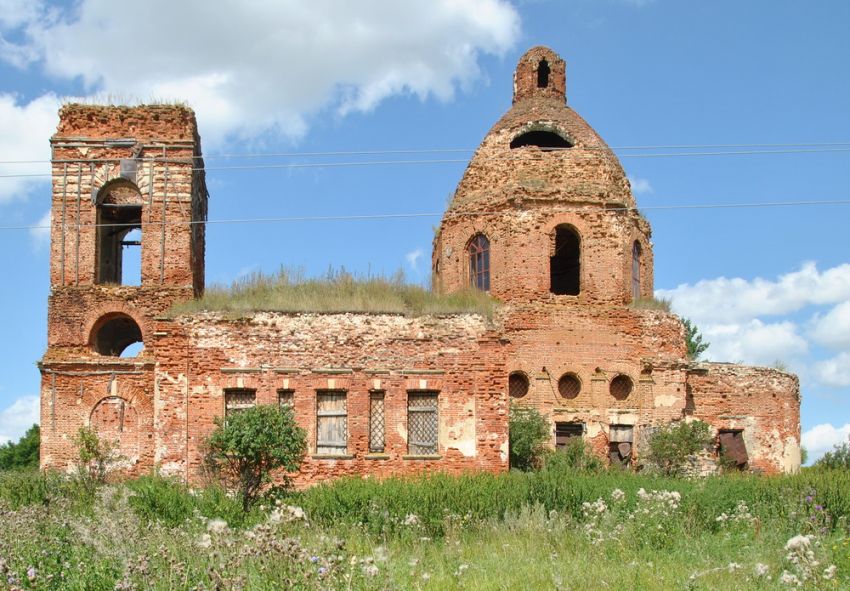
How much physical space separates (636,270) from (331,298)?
11.8 m

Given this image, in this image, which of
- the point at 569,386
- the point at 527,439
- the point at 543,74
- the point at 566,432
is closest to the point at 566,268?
the point at 569,386

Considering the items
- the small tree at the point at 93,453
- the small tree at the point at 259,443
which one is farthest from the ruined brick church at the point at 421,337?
the small tree at the point at 259,443

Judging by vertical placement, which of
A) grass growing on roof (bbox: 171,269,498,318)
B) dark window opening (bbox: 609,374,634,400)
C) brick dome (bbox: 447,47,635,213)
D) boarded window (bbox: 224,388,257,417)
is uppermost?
brick dome (bbox: 447,47,635,213)

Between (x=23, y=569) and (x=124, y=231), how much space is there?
21.6 m

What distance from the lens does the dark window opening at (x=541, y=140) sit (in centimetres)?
3190

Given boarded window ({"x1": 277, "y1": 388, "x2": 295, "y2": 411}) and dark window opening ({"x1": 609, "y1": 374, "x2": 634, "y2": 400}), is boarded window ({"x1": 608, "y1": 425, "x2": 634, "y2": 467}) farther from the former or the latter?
boarded window ({"x1": 277, "y1": 388, "x2": 295, "y2": 411})

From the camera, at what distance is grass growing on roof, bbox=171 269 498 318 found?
71.1ft

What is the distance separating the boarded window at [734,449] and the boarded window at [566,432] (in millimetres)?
4285

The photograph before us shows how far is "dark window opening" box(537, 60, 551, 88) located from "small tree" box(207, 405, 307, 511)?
736 inches

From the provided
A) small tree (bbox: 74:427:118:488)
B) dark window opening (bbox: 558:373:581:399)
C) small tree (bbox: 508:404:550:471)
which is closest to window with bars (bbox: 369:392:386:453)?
small tree (bbox: 508:404:550:471)

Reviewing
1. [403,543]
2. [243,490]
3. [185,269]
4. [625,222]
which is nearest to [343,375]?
[243,490]

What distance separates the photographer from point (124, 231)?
28.6 metres

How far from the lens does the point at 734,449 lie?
27641 mm

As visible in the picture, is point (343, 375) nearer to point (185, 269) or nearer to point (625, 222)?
point (185, 269)
